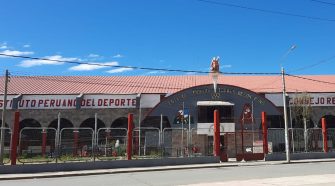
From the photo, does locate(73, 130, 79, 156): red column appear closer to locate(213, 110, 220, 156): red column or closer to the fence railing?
the fence railing

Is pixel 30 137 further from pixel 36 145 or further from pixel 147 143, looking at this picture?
pixel 147 143

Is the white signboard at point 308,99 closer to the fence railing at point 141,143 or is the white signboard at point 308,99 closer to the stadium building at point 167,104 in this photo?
the stadium building at point 167,104

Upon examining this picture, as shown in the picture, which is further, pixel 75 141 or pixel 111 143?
pixel 111 143

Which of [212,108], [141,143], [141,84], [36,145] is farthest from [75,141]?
[141,84]

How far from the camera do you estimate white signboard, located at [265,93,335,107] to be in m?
39.8

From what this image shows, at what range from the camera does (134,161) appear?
25.5 m

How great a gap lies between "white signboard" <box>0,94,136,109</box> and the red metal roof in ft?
5.48

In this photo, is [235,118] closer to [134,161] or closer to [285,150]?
[285,150]

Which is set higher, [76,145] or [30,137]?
[30,137]

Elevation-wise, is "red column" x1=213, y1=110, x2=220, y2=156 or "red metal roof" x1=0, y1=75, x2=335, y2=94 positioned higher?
"red metal roof" x1=0, y1=75, x2=335, y2=94

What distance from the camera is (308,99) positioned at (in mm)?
39812

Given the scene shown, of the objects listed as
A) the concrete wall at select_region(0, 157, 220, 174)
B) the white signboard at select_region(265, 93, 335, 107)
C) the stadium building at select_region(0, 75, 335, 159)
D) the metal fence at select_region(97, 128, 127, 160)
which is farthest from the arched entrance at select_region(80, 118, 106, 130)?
the concrete wall at select_region(0, 157, 220, 174)

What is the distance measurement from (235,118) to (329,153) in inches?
342

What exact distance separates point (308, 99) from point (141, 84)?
15.5 m
